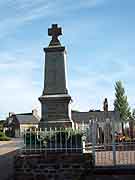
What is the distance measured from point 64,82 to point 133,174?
587 cm

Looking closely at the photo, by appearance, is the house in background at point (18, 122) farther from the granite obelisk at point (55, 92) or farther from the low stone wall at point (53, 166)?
the low stone wall at point (53, 166)

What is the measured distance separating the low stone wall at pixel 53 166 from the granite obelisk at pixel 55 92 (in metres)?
3.77

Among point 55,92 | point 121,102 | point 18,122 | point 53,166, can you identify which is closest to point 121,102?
point 121,102

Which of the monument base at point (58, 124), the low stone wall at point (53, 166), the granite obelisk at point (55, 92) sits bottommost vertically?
the low stone wall at point (53, 166)

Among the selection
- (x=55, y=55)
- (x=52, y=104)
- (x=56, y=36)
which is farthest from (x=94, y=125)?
(x=56, y=36)

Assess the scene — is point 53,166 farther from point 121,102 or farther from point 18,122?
point 18,122

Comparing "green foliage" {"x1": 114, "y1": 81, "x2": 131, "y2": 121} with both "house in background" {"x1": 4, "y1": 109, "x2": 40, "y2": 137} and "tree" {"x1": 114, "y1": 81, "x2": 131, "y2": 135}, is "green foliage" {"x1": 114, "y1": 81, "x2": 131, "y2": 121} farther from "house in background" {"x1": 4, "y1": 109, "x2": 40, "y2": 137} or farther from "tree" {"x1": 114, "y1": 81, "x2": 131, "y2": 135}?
"house in background" {"x1": 4, "y1": 109, "x2": 40, "y2": 137}

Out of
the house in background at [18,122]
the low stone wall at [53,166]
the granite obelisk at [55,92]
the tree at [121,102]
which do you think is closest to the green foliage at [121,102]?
the tree at [121,102]

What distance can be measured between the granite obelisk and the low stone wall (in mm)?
3769

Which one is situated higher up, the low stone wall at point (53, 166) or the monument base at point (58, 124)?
the monument base at point (58, 124)

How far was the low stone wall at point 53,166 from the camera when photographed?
10.5 metres

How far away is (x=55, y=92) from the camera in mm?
14984

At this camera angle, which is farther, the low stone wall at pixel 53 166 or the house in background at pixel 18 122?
the house in background at pixel 18 122

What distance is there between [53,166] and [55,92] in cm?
485
